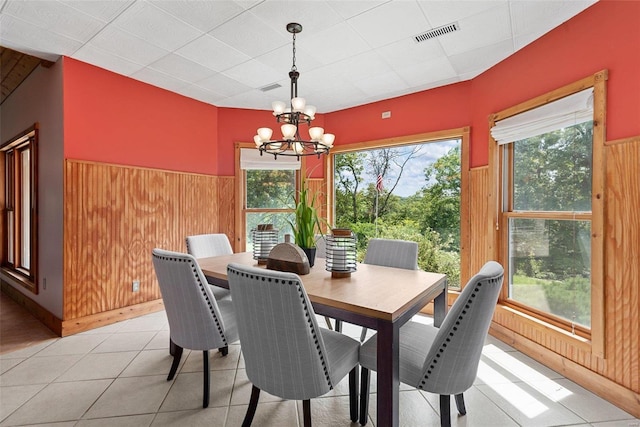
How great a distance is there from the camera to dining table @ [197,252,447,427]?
4.58 feet

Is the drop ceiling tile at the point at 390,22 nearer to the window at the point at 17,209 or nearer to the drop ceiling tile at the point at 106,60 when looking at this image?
the drop ceiling tile at the point at 106,60

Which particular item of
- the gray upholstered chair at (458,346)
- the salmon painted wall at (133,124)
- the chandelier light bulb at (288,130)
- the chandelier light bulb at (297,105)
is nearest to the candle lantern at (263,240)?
the chandelier light bulb at (288,130)

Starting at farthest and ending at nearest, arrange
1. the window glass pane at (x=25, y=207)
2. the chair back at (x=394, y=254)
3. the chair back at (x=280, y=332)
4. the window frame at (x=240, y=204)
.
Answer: the window frame at (x=240, y=204)
the window glass pane at (x=25, y=207)
the chair back at (x=394, y=254)
the chair back at (x=280, y=332)

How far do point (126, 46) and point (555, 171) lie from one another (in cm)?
391

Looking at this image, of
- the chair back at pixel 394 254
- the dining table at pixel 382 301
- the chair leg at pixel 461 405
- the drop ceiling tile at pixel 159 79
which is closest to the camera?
the dining table at pixel 382 301

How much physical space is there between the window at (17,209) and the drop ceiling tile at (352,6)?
402 centimetres

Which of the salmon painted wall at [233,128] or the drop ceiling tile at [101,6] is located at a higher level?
the drop ceiling tile at [101,6]

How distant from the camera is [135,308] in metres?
3.49

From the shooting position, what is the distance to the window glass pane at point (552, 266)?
2.34 metres

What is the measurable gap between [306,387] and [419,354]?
2.10 feet

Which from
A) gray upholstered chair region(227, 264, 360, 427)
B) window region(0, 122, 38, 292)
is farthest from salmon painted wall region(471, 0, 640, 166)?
window region(0, 122, 38, 292)

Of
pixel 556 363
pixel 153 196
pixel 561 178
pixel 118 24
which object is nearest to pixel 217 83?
pixel 118 24

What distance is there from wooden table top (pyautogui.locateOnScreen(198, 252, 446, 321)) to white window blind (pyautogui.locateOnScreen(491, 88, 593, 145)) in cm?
160

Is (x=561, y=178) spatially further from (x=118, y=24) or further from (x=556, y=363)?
(x=118, y=24)
